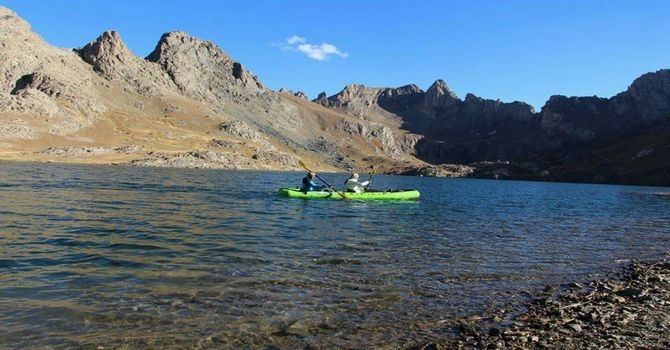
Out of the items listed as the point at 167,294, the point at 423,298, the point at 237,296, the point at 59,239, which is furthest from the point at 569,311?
the point at 59,239

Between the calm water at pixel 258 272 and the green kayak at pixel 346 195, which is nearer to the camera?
the calm water at pixel 258 272

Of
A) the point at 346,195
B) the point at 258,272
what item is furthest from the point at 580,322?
the point at 346,195

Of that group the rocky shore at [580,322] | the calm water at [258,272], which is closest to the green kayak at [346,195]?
the calm water at [258,272]

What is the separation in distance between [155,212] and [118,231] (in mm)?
9845

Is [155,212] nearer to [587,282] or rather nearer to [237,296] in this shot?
[237,296]

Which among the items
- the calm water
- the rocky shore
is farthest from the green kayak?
the rocky shore

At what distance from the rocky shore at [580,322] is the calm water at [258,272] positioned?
92cm

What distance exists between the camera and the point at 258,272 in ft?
60.1

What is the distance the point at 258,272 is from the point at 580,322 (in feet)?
34.7

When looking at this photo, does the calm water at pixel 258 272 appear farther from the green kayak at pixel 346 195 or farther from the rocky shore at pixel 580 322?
the green kayak at pixel 346 195

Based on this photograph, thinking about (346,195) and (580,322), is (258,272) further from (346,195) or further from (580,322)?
(346,195)

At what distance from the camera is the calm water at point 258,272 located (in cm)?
1223

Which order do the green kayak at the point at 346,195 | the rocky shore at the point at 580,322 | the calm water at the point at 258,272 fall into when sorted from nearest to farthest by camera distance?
the rocky shore at the point at 580,322 < the calm water at the point at 258,272 < the green kayak at the point at 346,195

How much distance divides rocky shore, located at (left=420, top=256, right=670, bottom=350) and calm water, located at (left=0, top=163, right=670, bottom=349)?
3.02ft
